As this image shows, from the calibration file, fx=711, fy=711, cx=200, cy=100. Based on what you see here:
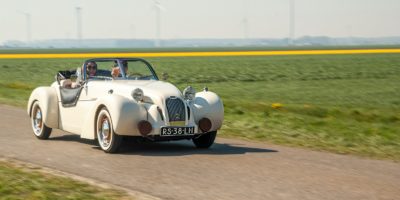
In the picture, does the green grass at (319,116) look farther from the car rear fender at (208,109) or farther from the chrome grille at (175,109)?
the chrome grille at (175,109)

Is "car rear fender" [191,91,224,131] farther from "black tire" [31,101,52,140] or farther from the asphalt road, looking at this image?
"black tire" [31,101,52,140]

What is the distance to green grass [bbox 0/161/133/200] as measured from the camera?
24.7 ft

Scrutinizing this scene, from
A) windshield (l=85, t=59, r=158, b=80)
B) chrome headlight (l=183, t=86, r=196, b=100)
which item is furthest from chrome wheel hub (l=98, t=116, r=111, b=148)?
chrome headlight (l=183, t=86, r=196, b=100)

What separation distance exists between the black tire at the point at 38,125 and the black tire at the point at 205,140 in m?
3.03

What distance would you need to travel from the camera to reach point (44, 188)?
7.94 m

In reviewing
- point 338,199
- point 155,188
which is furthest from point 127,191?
point 338,199

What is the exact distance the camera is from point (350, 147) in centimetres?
1226

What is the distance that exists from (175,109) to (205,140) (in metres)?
1.04

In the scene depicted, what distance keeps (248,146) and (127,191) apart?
14.7 ft

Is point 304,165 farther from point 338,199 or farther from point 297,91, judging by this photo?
point 297,91

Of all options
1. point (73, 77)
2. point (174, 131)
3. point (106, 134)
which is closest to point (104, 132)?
point (106, 134)

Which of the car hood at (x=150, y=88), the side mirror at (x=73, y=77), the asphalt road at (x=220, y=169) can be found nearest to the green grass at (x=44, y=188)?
the asphalt road at (x=220, y=169)

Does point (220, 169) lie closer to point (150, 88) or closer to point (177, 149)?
point (177, 149)

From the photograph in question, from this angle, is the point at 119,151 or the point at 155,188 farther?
the point at 119,151
